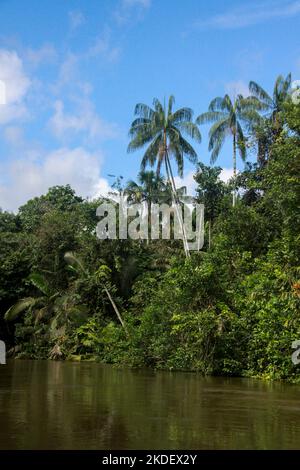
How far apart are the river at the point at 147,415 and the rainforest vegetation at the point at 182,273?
8.38 feet

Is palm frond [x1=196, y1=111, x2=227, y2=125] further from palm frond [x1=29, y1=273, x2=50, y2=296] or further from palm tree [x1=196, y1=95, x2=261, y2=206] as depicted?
palm frond [x1=29, y1=273, x2=50, y2=296]

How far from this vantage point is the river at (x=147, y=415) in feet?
19.4

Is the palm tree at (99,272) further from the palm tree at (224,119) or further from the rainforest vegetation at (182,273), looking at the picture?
the palm tree at (224,119)

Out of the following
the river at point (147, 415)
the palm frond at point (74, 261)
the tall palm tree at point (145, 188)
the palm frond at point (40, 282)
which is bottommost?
the river at point (147, 415)

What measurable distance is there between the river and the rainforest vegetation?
2555 mm

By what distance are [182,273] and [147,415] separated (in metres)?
9.06

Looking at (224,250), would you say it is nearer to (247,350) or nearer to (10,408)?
(247,350)

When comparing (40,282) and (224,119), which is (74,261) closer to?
(40,282)

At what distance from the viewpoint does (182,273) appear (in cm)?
1672

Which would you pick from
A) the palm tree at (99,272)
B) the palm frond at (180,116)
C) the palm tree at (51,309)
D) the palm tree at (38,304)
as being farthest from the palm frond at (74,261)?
the palm frond at (180,116)

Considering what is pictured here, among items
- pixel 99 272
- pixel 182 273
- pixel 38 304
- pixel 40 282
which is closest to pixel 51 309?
pixel 38 304

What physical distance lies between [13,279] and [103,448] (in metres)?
24.3

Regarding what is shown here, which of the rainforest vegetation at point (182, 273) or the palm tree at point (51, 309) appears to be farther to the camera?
the palm tree at point (51, 309)

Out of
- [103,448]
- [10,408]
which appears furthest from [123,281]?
[103,448]
